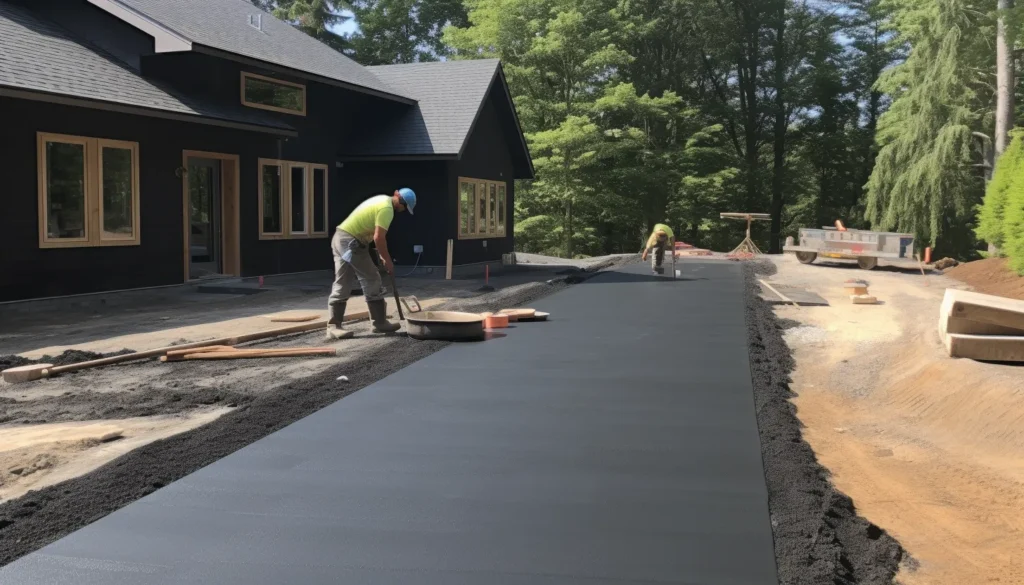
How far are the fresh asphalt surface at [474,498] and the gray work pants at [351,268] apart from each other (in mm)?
2104

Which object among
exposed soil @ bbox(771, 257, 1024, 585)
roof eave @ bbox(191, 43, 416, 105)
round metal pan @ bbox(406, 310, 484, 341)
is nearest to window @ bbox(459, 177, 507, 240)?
roof eave @ bbox(191, 43, 416, 105)

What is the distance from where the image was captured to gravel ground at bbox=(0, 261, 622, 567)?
3609 mm

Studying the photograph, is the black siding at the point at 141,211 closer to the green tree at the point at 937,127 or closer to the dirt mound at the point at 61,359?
the dirt mound at the point at 61,359

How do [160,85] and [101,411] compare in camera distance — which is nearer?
[101,411]

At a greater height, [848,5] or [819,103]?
[848,5]

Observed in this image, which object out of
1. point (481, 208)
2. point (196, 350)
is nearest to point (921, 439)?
point (196, 350)

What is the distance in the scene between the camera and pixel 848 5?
35625mm

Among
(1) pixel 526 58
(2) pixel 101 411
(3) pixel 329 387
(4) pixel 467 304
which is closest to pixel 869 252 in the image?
(4) pixel 467 304

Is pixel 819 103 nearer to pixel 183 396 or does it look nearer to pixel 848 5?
pixel 848 5

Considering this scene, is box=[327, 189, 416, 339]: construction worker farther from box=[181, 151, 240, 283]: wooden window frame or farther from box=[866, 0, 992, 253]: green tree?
box=[866, 0, 992, 253]: green tree

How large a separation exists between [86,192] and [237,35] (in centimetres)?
465

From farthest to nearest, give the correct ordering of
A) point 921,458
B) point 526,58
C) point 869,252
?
point 526,58 < point 869,252 < point 921,458

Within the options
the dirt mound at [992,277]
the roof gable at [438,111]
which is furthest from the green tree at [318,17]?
the dirt mound at [992,277]

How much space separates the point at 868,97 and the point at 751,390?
110 feet
